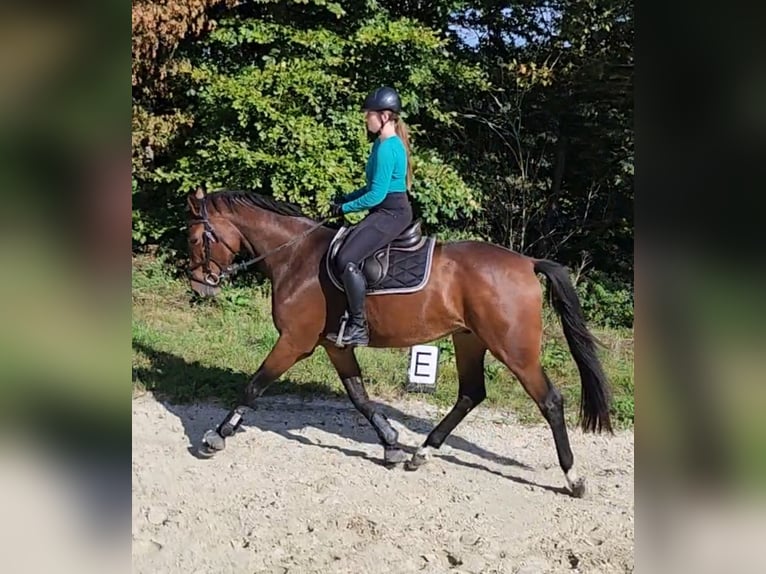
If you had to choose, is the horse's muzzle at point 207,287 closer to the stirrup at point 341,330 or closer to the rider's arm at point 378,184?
the stirrup at point 341,330

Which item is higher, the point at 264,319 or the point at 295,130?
the point at 295,130

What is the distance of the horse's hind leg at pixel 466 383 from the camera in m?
4.22

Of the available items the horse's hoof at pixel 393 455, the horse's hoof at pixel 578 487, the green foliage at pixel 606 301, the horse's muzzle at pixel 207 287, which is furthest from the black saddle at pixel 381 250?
the green foliage at pixel 606 301

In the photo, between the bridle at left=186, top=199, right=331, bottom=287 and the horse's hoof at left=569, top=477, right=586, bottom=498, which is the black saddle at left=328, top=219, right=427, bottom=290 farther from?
the horse's hoof at left=569, top=477, right=586, bottom=498

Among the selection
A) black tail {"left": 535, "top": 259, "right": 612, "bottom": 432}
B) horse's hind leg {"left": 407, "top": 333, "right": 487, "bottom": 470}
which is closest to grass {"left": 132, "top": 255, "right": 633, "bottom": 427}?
horse's hind leg {"left": 407, "top": 333, "right": 487, "bottom": 470}

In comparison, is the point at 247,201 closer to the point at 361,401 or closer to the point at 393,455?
the point at 361,401

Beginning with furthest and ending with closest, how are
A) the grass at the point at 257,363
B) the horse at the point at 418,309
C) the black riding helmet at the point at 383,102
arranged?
the grass at the point at 257,363 < the horse at the point at 418,309 < the black riding helmet at the point at 383,102

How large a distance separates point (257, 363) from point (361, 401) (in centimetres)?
184

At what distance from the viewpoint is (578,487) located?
12.3 feet

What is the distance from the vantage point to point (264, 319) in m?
6.84
